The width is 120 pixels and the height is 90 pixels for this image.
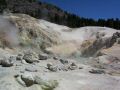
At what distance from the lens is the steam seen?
26.1m

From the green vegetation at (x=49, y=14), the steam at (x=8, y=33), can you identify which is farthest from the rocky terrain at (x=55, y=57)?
the green vegetation at (x=49, y=14)

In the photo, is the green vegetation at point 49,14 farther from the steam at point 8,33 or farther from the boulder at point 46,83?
the boulder at point 46,83

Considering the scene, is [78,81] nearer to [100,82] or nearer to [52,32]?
[100,82]

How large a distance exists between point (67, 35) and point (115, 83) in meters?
19.2

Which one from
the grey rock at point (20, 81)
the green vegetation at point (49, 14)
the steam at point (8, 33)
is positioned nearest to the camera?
the grey rock at point (20, 81)

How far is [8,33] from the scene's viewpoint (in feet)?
89.2

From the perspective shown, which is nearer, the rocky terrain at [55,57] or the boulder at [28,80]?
the boulder at [28,80]

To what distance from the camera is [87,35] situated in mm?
34250

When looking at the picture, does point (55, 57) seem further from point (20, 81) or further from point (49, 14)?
point (49, 14)

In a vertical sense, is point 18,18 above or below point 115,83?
above

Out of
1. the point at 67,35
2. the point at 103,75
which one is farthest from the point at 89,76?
the point at 67,35

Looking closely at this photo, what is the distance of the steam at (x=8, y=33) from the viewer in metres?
26.1

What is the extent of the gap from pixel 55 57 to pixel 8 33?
7.43 metres

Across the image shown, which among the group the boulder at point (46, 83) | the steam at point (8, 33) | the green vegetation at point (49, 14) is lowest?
the boulder at point (46, 83)
